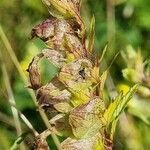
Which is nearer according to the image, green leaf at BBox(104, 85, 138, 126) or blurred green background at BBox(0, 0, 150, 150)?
green leaf at BBox(104, 85, 138, 126)

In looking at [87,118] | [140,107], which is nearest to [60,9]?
[87,118]

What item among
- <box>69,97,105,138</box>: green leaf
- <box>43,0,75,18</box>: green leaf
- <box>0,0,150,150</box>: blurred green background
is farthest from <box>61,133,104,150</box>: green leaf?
<box>0,0,150,150</box>: blurred green background

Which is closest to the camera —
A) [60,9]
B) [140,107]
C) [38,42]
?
[60,9]

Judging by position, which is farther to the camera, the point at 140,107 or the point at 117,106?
the point at 140,107

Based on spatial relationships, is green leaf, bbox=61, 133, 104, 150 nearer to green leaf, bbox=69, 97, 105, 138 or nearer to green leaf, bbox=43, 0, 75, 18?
green leaf, bbox=69, 97, 105, 138

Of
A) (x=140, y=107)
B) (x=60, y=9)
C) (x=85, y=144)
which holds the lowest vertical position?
(x=140, y=107)

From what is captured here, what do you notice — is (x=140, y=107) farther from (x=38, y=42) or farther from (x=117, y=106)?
(x=38, y=42)

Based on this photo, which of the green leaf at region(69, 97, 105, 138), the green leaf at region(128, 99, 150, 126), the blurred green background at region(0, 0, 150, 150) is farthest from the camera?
the blurred green background at region(0, 0, 150, 150)

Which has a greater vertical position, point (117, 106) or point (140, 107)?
point (117, 106)

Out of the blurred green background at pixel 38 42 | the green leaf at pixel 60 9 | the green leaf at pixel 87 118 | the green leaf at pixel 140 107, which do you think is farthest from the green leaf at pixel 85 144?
the blurred green background at pixel 38 42
